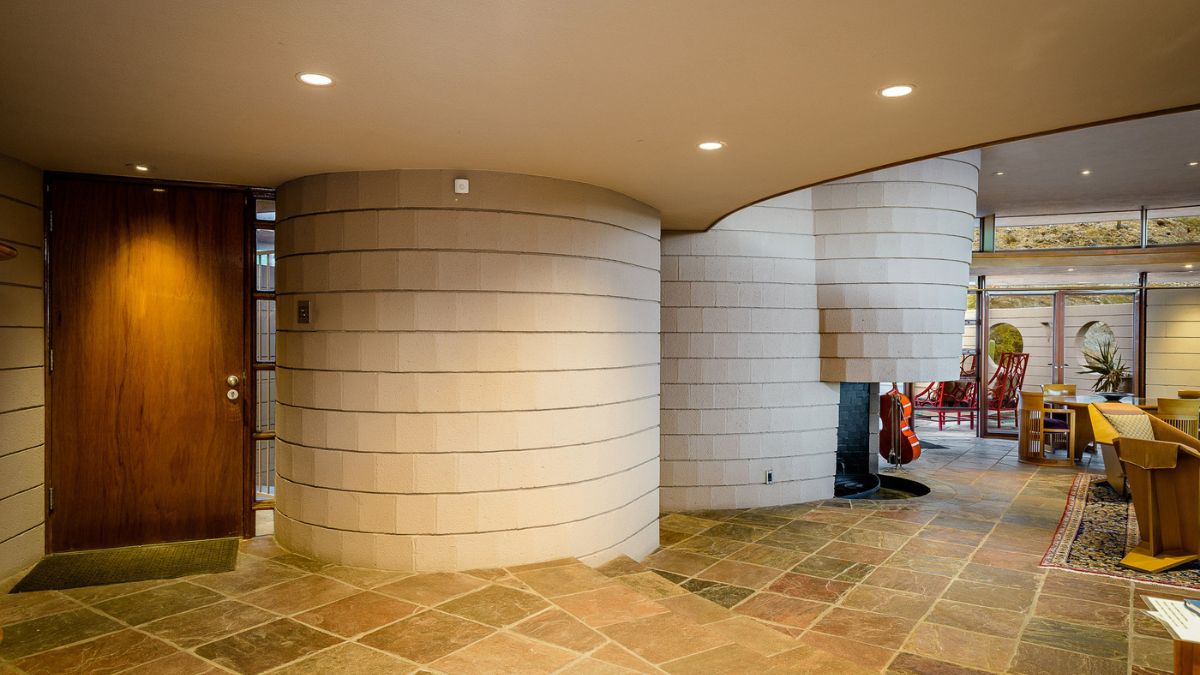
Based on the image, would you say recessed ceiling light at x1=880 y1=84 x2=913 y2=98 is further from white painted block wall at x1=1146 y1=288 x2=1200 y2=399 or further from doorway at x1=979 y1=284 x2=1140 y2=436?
white painted block wall at x1=1146 y1=288 x2=1200 y2=399

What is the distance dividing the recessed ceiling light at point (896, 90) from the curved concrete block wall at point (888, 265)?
417cm

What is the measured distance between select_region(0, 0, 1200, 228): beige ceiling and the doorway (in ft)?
30.3

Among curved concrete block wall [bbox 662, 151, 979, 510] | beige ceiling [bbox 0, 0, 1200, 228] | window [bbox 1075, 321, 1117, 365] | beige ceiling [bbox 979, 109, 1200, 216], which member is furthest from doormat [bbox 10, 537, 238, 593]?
window [bbox 1075, 321, 1117, 365]

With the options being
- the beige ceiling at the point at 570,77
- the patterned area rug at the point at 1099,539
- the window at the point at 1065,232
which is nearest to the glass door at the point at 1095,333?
the window at the point at 1065,232

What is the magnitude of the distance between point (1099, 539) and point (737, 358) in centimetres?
319

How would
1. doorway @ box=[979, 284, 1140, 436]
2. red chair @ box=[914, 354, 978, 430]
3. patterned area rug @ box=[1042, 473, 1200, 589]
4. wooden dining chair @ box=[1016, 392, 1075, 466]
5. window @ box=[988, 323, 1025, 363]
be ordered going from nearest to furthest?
patterned area rug @ box=[1042, 473, 1200, 589]
wooden dining chair @ box=[1016, 392, 1075, 466]
doorway @ box=[979, 284, 1140, 436]
red chair @ box=[914, 354, 978, 430]
window @ box=[988, 323, 1025, 363]

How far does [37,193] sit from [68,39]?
8.26 ft

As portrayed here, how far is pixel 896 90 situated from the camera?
2752 millimetres

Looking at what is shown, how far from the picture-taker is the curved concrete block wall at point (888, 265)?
675 cm

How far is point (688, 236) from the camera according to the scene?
6.50 m

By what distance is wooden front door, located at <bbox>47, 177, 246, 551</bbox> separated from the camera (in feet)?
14.3

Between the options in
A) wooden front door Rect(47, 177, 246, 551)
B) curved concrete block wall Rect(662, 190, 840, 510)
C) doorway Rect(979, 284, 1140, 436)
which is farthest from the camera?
doorway Rect(979, 284, 1140, 436)

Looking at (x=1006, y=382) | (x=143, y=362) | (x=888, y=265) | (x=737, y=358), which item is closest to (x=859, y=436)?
(x=888, y=265)

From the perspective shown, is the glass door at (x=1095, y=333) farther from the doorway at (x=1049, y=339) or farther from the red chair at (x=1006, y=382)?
the red chair at (x=1006, y=382)
